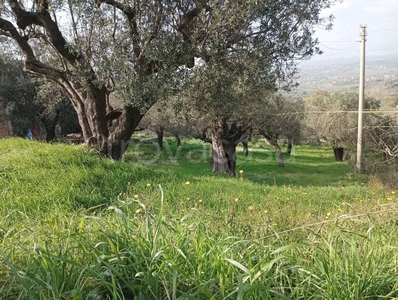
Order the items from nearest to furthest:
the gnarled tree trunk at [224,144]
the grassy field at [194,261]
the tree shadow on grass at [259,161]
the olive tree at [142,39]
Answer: the grassy field at [194,261] → the olive tree at [142,39] → the gnarled tree trunk at [224,144] → the tree shadow on grass at [259,161]

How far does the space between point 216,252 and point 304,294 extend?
0.55 m

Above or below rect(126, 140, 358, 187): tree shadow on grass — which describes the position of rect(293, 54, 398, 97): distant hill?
above

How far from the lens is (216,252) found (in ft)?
6.72

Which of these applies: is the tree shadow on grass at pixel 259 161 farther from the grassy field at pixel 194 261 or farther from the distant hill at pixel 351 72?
the grassy field at pixel 194 261

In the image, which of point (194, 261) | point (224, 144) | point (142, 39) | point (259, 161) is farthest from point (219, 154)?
point (194, 261)

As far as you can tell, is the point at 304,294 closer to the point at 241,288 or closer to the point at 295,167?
the point at 241,288

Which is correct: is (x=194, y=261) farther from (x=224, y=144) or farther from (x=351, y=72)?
(x=351, y=72)

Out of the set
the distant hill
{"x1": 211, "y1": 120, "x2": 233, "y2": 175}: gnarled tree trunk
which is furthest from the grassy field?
the distant hill

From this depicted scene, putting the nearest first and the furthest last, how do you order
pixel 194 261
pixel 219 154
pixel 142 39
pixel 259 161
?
pixel 194 261, pixel 142 39, pixel 219 154, pixel 259 161

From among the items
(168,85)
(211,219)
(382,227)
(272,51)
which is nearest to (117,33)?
(168,85)

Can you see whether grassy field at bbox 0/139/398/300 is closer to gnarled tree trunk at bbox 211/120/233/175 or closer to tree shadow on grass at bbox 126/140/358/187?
gnarled tree trunk at bbox 211/120/233/175

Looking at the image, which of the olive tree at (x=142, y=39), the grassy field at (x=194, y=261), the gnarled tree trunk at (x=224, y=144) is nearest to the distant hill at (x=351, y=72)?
the gnarled tree trunk at (x=224, y=144)

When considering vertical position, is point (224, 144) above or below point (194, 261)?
above

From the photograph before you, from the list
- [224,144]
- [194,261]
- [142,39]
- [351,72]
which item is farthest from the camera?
[351,72]
